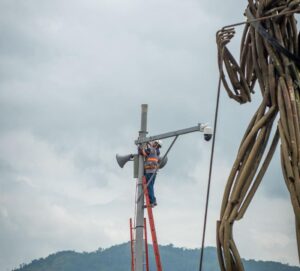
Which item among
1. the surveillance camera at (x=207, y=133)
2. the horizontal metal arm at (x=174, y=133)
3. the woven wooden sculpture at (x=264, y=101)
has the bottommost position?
the woven wooden sculpture at (x=264, y=101)

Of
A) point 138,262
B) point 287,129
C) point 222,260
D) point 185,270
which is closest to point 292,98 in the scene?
point 287,129

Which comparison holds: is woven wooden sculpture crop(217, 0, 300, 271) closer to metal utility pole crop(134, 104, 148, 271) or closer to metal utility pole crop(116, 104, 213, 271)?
metal utility pole crop(116, 104, 213, 271)

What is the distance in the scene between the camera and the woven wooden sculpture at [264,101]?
31.4ft

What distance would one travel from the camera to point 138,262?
1744cm

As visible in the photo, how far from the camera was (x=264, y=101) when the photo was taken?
32.8 feet

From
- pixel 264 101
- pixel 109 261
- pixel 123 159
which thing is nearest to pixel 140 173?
pixel 123 159

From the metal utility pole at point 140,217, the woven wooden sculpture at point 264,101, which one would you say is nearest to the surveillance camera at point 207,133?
the metal utility pole at point 140,217

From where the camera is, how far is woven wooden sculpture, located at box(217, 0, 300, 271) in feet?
31.4

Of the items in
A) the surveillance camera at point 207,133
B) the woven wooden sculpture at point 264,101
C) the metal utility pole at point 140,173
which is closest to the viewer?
the woven wooden sculpture at point 264,101

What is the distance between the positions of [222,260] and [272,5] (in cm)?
304

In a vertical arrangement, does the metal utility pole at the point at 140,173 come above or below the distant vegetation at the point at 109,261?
below

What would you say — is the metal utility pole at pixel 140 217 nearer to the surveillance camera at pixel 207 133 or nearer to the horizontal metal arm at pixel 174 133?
the horizontal metal arm at pixel 174 133

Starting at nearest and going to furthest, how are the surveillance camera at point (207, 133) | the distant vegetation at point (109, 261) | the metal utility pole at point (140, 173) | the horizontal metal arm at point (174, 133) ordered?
the surveillance camera at point (207, 133) → the horizontal metal arm at point (174, 133) → the metal utility pole at point (140, 173) → the distant vegetation at point (109, 261)

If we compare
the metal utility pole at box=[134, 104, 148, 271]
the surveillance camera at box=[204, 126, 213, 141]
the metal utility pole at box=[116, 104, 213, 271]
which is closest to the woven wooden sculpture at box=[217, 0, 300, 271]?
the surveillance camera at box=[204, 126, 213, 141]
